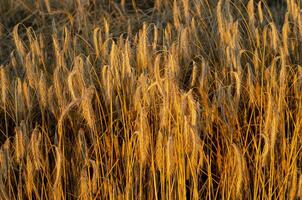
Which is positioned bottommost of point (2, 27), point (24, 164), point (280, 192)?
point (280, 192)

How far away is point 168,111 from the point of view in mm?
1691

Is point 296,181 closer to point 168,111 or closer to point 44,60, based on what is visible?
point 168,111

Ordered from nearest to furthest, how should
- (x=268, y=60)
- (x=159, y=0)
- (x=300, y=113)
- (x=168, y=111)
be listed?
(x=168, y=111) < (x=300, y=113) < (x=268, y=60) < (x=159, y=0)

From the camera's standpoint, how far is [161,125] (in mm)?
1727

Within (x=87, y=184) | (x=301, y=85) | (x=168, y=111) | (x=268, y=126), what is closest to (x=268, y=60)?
(x=301, y=85)

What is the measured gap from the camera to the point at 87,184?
171cm

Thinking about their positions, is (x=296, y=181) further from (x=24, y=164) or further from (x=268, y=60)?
(x=24, y=164)

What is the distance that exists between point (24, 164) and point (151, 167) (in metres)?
0.33

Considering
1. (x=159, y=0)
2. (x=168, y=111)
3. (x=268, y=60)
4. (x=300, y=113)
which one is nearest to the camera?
(x=168, y=111)

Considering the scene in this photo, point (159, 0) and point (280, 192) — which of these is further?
point (159, 0)

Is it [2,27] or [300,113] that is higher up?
[2,27]

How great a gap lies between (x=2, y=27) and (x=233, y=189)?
61.6 inches

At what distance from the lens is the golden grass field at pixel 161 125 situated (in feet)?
5.55

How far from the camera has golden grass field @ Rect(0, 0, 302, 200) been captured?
169cm
